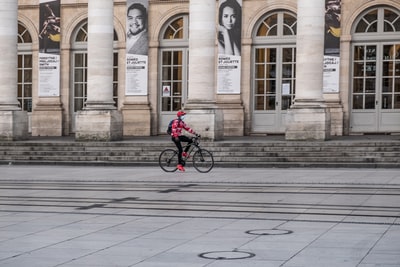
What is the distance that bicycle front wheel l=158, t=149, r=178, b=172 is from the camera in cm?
2592

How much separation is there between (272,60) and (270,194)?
1950cm

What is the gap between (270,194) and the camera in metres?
17.8

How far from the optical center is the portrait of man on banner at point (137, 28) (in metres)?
37.8

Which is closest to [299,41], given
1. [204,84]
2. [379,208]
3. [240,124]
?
[204,84]

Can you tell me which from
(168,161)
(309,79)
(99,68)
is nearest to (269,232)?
(168,161)

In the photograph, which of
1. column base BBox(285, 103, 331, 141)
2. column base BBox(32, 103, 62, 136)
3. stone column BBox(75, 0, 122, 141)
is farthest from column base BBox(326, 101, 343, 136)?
column base BBox(32, 103, 62, 136)

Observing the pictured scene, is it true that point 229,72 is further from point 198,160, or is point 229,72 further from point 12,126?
point 198,160

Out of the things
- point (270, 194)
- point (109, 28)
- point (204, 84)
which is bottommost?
point (270, 194)

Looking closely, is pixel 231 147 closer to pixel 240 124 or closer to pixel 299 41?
pixel 299 41

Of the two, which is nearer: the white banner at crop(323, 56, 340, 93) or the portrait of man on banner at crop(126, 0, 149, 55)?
the white banner at crop(323, 56, 340, 93)

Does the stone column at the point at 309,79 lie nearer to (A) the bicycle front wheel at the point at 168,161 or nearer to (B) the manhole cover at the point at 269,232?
(A) the bicycle front wheel at the point at 168,161

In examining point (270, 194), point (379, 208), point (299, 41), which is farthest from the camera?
point (299, 41)

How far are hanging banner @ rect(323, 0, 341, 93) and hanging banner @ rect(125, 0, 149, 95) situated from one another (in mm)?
7816

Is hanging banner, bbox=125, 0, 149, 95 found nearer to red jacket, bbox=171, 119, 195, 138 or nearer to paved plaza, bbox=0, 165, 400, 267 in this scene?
red jacket, bbox=171, 119, 195, 138
